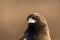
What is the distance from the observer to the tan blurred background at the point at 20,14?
9.50 ft

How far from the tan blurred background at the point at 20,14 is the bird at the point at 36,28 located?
1.42 m

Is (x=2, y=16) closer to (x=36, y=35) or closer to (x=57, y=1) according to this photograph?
(x=57, y=1)

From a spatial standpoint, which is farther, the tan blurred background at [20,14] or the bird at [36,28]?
the tan blurred background at [20,14]

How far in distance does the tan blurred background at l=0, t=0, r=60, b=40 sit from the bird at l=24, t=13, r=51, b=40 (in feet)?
4.66

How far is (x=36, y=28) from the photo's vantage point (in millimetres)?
1416

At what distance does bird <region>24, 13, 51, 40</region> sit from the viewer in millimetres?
1400

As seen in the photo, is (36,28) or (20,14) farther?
(20,14)

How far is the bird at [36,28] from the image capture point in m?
1.40

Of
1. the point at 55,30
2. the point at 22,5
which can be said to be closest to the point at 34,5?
the point at 22,5

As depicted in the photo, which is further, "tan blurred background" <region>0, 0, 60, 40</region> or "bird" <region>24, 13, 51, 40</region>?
"tan blurred background" <region>0, 0, 60, 40</region>

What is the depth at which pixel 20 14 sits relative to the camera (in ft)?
9.75

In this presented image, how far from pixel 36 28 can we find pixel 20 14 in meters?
1.56

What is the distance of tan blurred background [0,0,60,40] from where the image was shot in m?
2.89

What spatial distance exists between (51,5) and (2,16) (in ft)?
1.49
